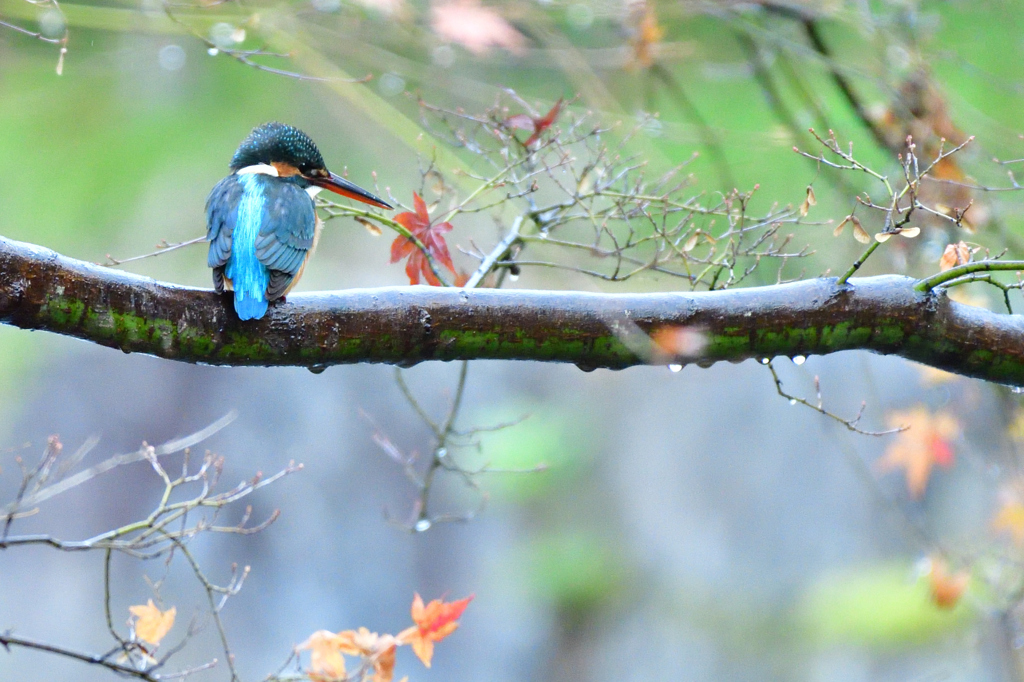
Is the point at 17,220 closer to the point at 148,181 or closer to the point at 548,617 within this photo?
the point at 148,181

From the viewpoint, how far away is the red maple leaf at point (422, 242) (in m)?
1.37

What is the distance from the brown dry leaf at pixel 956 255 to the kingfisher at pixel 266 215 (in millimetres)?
833

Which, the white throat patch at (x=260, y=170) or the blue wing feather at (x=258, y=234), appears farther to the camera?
the white throat patch at (x=260, y=170)

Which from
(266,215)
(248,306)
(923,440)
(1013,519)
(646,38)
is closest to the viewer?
(248,306)

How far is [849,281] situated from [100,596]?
3709 millimetres

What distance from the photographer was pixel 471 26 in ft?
7.42

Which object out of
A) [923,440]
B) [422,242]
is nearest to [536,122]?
[422,242]

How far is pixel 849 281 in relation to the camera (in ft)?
3.77

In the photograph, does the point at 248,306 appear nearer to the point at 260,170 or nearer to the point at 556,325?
the point at 556,325

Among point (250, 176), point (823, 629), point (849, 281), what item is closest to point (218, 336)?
point (250, 176)

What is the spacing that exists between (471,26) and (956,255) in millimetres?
1418

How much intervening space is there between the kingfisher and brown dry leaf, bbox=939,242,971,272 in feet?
2.73

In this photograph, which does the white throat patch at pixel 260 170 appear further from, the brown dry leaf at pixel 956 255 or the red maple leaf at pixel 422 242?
the brown dry leaf at pixel 956 255

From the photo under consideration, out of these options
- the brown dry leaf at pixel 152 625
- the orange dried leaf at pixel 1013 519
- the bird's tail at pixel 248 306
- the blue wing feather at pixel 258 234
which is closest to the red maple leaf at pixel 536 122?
the blue wing feather at pixel 258 234
